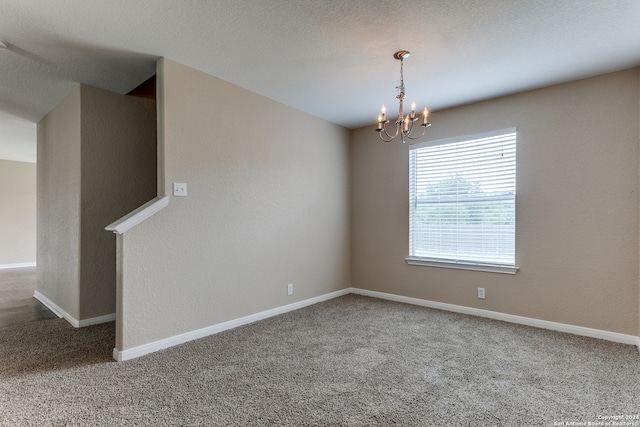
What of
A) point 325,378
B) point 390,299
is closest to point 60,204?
point 325,378

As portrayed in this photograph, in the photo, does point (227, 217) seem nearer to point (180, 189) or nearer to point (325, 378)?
point (180, 189)

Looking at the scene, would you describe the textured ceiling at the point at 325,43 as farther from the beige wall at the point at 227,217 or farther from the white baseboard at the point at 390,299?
the white baseboard at the point at 390,299

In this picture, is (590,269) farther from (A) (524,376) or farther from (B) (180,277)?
(B) (180,277)

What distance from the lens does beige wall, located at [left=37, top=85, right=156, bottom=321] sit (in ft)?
11.1

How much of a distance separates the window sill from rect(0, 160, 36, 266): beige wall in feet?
28.4

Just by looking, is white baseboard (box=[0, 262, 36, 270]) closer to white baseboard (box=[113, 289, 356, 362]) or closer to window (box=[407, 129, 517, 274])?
white baseboard (box=[113, 289, 356, 362])

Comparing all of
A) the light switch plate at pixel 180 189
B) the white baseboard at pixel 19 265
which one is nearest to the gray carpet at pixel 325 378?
the light switch plate at pixel 180 189

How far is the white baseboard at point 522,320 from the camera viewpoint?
2896 millimetres

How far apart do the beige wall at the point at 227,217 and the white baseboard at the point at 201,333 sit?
1.6 inches

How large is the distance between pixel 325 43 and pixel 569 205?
108 inches

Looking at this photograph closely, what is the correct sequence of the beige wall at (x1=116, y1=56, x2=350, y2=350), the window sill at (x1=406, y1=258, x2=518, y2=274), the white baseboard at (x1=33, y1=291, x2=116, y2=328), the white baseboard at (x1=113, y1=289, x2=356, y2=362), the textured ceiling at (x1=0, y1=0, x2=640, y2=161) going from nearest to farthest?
the textured ceiling at (x1=0, y1=0, x2=640, y2=161), the white baseboard at (x1=113, y1=289, x2=356, y2=362), the beige wall at (x1=116, y1=56, x2=350, y2=350), the white baseboard at (x1=33, y1=291, x2=116, y2=328), the window sill at (x1=406, y1=258, x2=518, y2=274)

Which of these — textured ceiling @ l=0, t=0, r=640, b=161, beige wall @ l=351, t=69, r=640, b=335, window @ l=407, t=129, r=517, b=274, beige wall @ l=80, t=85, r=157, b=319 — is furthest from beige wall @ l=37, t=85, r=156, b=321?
beige wall @ l=351, t=69, r=640, b=335

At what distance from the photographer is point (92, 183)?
3449mm

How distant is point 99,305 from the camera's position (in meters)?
3.50
